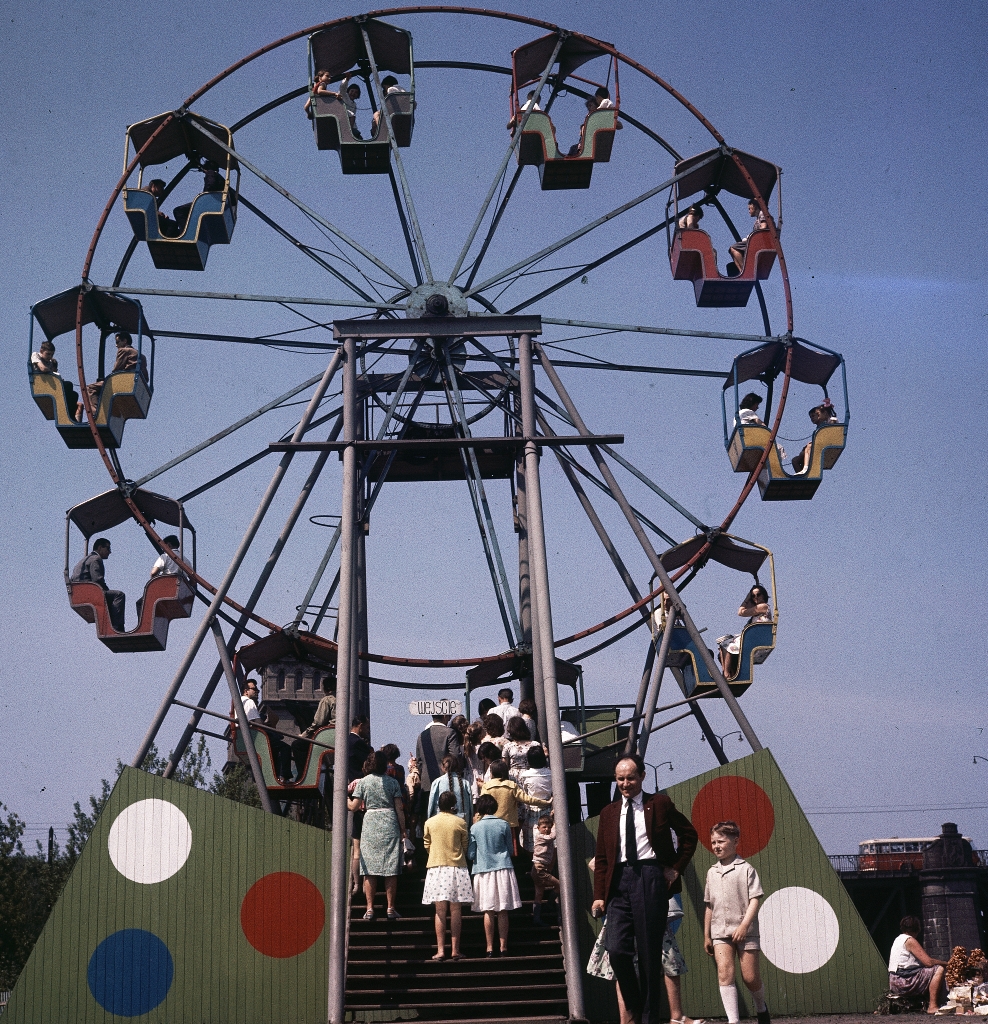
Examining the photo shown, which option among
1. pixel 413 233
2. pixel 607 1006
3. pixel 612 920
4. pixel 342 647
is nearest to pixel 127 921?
pixel 342 647

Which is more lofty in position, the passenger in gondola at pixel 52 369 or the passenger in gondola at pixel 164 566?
the passenger in gondola at pixel 52 369

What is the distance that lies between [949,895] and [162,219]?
37.5 m

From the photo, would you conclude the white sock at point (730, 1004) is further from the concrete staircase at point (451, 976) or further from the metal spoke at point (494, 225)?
the metal spoke at point (494, 225)

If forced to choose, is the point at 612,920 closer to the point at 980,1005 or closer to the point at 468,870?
the point at 468,870

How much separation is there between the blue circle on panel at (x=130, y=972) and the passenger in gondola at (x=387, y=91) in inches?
468

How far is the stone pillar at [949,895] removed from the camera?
47750 mm

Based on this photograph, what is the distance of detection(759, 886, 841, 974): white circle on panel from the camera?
14.2 meters

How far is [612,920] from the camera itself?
9.53 m

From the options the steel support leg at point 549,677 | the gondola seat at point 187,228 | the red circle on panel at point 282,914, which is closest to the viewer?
the steel support leg at point 549,677

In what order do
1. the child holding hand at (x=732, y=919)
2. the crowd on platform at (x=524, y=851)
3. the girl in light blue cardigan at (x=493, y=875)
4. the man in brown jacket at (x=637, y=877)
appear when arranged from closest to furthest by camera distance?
the man in brown jacket at (x=637, y=877)
the crowd on platform at (x=524, y=851)
the child holding hand at (x=732, y=919)
the girl in light blue cardigan at (x=493, y=875)

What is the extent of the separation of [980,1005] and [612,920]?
5.91 meters

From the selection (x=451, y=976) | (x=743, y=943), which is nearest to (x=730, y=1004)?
(x=743, y=943)

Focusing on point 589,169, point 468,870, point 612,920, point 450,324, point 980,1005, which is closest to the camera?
point 612,920

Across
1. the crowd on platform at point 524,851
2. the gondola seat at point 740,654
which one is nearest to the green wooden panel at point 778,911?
the crowd on platform at point 524,851
